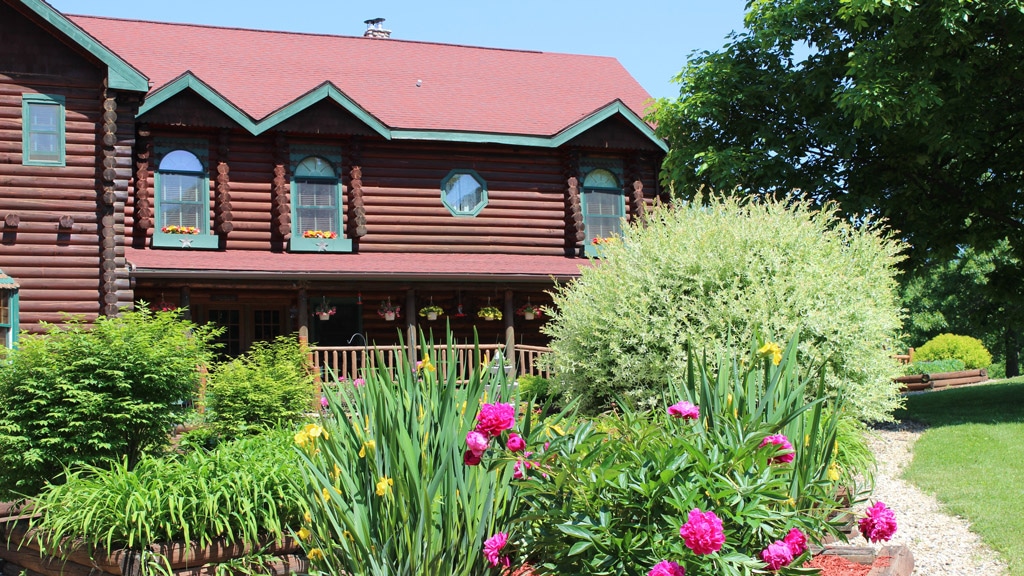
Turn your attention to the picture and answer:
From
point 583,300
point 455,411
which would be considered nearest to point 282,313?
point 583,300

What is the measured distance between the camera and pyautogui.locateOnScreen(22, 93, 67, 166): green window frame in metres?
15.3

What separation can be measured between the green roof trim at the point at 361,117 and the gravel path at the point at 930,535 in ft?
32.0

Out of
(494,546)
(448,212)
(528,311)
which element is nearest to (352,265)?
(448,212)

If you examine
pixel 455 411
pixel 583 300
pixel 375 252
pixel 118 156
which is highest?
pixel 118 156

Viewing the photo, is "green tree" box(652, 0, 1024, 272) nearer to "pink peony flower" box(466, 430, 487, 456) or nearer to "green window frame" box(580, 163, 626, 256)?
"green window frame" box(580, 163, 626, 256)

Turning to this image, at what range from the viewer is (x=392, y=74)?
21641 mm

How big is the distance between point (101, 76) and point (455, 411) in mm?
12805

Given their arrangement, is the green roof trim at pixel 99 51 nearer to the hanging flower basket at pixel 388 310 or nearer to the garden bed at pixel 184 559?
the hanging flower basket at pixel 388 310

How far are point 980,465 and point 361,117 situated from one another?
12.2 metres

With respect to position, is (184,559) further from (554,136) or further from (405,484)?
(554,136)

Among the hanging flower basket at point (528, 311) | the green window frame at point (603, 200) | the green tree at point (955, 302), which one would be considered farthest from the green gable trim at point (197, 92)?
the green tree at point (955, 302)

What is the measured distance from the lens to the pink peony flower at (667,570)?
14.7ft

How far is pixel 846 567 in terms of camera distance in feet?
21.1

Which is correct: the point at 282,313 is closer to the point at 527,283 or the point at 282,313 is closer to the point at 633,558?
the point at 527,283
